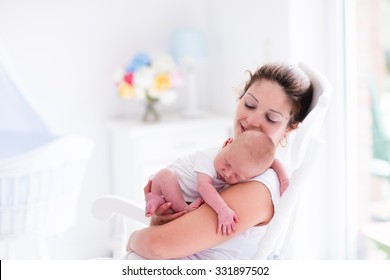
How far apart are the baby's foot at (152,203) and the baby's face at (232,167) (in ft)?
0.56

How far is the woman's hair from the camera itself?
161cm

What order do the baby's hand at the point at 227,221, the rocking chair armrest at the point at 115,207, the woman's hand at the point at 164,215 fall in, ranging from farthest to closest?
the rocking chair armrest at the point at 115,207 → the woman's hand at the point at 164,215 → the baby's hand at the point at 227,221

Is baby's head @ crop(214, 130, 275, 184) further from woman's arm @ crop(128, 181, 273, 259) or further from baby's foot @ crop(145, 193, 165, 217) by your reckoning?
baby's foot @ crop(145, 193, 165, 217)

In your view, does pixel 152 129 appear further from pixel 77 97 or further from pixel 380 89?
pixel 380 89

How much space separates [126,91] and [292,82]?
184 centimetres

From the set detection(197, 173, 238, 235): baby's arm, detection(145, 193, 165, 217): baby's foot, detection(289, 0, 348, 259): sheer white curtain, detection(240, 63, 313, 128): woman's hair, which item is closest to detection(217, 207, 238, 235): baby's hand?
detection(197, 173, 238, 235): baby's arm

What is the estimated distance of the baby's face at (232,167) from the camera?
1.53 metres

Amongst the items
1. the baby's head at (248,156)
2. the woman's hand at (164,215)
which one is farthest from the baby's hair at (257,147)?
the woman's hand at (164,215)

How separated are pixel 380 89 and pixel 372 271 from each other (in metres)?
1.61

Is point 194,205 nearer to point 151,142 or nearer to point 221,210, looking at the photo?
point 221,210

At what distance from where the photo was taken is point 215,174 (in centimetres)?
161

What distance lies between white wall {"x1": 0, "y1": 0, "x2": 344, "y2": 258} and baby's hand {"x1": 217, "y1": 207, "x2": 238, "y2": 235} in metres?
1.79

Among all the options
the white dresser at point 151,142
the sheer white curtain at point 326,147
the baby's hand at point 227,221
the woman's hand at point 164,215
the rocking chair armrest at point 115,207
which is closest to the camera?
the baby's hand at point 227,221

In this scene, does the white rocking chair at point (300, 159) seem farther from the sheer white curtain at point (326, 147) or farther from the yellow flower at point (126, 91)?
the yellow flower at point (126, 91)
